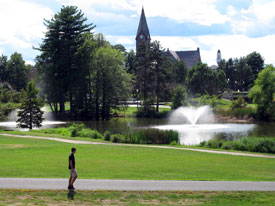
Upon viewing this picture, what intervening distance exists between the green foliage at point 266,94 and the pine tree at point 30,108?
3943 cm

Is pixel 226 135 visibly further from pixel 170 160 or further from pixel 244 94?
pixel 244 94

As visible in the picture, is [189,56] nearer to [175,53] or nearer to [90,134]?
[175,53]

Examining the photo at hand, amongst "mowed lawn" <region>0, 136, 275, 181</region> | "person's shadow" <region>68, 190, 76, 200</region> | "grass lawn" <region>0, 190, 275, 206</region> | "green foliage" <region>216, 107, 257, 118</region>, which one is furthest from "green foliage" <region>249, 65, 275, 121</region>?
"person's shadow" <region>68, 190, 76, 200</region>

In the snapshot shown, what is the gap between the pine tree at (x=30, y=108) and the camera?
4599cm

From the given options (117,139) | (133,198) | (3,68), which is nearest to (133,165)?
(133,198)

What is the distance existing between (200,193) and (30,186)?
649 cm

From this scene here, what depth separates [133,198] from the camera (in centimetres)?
1316

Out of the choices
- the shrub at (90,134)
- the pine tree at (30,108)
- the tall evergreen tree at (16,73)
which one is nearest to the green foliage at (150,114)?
the pine tree at (30,108)

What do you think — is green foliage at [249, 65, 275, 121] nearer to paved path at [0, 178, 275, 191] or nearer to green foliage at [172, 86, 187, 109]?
green foliage at [172, 86, 187, 109]

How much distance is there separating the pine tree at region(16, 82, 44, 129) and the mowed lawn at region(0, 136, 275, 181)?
2057 centimetres

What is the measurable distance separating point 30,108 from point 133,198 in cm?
3563

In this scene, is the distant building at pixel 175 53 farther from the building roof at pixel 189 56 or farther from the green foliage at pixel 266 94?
the green foliage at pixel 266 94

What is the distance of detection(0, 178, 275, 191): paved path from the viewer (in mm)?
14320

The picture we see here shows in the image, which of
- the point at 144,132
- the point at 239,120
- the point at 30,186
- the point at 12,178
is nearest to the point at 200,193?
the point at 30,186
